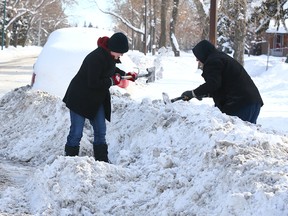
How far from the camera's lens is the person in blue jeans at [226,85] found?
5.50 meters

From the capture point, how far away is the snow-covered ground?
12.4 ft

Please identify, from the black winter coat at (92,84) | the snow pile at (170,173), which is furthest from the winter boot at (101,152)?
the black winter coat at (92,84)

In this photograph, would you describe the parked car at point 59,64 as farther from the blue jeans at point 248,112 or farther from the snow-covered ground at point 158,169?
the blue jeans at point 248,112

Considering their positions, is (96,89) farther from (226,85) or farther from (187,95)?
(226,85)

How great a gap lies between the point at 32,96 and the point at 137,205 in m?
→ 4.57

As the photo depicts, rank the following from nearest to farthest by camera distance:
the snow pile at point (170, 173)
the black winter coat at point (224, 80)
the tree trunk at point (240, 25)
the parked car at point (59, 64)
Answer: the snow pile at point (170, 173), the black winter coat at point (224, 80), the parked car at point (59, 64), the tree trunk at point (240, 25)

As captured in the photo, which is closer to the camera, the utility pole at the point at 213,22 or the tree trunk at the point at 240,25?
the utility pole at the point at 213,22

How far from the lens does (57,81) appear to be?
8766 millimetres

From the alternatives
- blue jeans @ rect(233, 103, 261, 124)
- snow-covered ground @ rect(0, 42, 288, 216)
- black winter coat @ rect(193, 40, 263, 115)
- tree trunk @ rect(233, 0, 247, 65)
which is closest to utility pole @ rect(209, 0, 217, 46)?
tree trunk @ rect(233, 0, 247, 65)

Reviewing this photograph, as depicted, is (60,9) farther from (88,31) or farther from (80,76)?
(80,76)

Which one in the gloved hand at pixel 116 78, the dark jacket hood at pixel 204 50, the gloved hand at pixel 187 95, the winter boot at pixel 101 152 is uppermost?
the dark jacket hood at pixel 204 50

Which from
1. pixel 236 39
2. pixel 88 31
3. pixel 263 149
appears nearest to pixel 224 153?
pixel 263 149

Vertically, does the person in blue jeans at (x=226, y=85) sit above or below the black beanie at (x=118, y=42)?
below

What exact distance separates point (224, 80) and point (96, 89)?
139 centimetres
